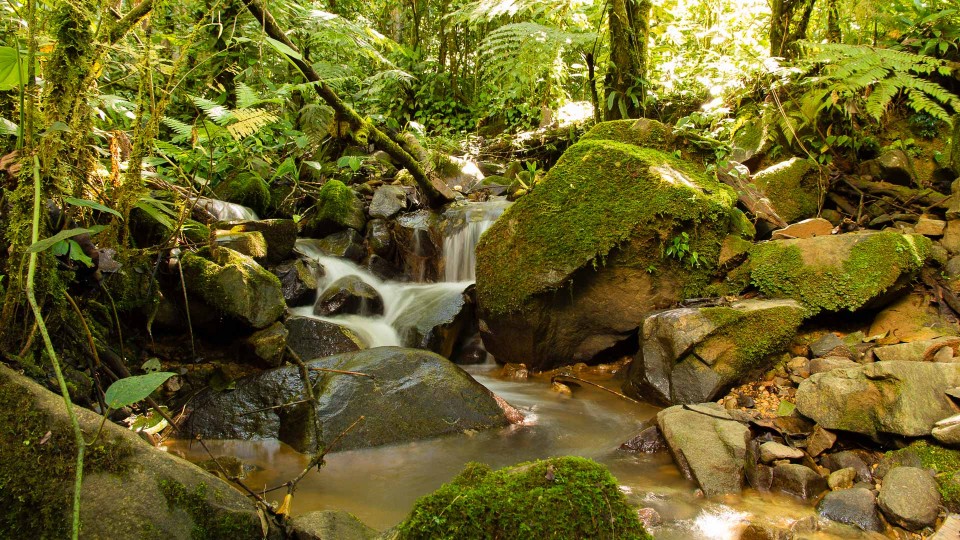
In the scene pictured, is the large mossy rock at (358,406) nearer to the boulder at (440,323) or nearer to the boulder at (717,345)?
the boulder at (717,345)

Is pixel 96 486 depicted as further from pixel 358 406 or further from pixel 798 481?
pixel 798 481

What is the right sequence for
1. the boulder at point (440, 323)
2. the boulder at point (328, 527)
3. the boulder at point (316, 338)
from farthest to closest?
the boulder at point (440, 323)
the boulder at point (316, 338)
the boulder at point (328, 527)

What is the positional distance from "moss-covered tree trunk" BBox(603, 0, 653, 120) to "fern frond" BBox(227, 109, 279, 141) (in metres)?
4.86

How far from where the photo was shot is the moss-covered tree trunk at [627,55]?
6.87m

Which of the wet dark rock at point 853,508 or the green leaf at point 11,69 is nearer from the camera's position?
the green leaf at point 11,69

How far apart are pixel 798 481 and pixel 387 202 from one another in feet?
20.5

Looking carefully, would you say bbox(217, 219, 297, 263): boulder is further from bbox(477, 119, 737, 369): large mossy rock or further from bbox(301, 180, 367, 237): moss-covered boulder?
bbox(477, 119, 737, 369): large mossy rock

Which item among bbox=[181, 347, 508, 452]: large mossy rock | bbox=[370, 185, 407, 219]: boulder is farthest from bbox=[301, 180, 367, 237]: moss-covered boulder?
bbox=[181, 347, 508, 452]: large mossy rock

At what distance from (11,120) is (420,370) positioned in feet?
9.47

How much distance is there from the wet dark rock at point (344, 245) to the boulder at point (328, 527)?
5.37m

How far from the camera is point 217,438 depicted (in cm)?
383

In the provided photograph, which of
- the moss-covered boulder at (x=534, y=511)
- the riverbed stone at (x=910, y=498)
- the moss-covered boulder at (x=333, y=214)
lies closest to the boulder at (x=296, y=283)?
the moss-covered boulder at (x=333, y=214)

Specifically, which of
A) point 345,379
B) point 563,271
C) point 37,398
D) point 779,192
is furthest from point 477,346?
point 37,398

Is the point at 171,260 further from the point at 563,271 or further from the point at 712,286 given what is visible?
the point at 712,286
